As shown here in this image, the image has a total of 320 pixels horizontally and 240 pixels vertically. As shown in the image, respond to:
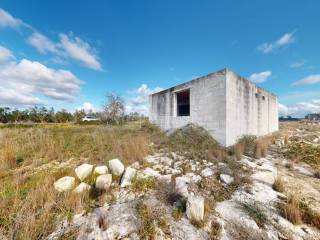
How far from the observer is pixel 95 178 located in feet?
11.6

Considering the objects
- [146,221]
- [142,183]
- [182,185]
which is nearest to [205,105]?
[182,185]

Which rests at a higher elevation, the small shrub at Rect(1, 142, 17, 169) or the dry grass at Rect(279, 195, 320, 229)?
the small shrub at Rect(1, 142, 17, 169)

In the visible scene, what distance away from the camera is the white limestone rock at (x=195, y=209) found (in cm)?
237

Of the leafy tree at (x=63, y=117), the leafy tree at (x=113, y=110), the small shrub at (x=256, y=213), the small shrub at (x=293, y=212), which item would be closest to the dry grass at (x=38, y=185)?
the small shrub at (x=256, y=213)

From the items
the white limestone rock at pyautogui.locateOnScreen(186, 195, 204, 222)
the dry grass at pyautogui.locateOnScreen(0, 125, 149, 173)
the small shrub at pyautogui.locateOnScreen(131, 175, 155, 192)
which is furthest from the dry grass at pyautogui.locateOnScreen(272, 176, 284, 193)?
the dry grass at pyautogui.locateOnScreen(0, 125, 149, 173)

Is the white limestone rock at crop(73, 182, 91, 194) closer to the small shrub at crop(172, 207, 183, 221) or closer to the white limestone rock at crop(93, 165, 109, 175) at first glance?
the white limestone rock at crop(93, 165, 109, 175)

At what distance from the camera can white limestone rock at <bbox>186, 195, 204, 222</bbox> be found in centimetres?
237

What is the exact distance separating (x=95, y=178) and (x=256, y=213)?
10.6ft

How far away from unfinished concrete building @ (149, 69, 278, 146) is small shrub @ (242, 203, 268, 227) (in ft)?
12.7

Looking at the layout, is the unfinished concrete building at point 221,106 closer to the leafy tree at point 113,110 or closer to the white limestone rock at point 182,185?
the white limestone rock at point 182,185

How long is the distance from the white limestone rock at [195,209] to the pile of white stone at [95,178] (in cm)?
155

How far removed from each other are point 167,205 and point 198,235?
2.44ft

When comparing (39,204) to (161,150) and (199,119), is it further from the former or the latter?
(199,119)

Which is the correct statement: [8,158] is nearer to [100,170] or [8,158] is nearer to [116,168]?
[100,170]
